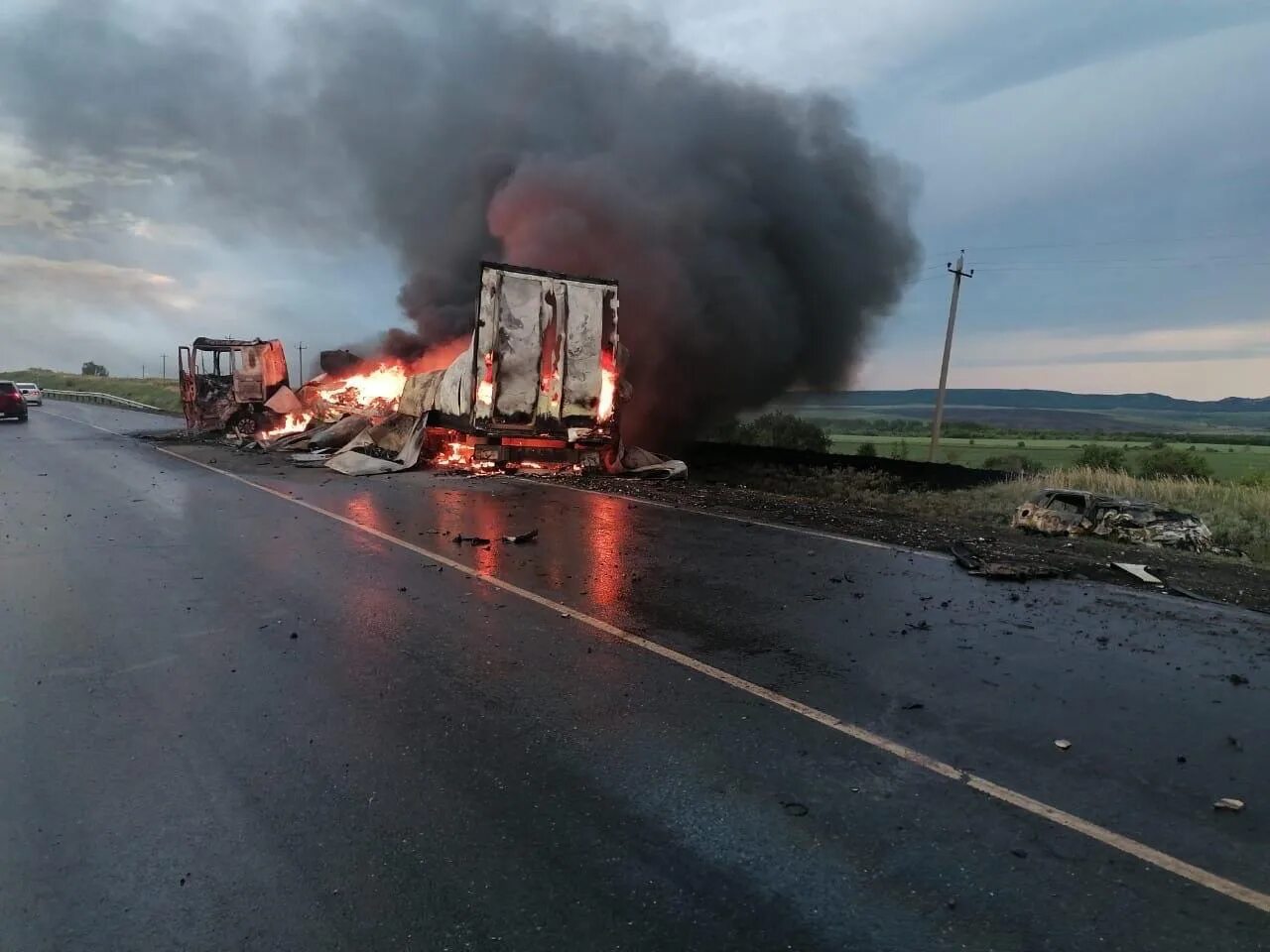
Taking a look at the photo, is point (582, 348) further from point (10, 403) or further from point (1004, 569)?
point (10, 403)

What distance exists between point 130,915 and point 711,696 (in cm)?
234

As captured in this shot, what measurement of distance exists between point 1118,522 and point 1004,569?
10.6ft

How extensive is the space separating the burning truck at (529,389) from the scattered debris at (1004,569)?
6820 millimetres

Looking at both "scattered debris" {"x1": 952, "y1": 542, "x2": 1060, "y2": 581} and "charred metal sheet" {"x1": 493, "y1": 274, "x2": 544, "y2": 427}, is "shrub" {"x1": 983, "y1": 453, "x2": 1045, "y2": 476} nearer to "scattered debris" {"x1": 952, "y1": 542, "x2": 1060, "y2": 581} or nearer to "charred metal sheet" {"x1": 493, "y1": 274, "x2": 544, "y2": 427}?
"charred metal sheet" {"x1": 493, "y1": 274, "x2": 544, "y2": 427}

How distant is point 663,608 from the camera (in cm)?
507

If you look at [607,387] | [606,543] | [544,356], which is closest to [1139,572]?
[606,543]

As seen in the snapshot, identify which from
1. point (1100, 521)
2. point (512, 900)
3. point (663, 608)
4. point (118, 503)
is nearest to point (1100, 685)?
point (663, 608)

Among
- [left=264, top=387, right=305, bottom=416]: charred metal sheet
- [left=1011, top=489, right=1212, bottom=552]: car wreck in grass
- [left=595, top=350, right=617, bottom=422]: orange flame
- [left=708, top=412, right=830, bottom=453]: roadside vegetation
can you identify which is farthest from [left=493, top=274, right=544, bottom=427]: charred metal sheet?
[left=708, top=412, right=830, bottom=453]: roadside vegetation

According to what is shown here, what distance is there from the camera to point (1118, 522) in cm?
835

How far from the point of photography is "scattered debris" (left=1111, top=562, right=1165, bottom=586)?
595 cm

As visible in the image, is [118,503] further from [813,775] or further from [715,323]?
[715,323]

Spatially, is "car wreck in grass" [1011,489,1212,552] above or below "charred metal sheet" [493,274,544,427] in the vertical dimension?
below

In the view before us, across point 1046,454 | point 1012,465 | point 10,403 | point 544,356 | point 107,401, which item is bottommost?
point 107,401

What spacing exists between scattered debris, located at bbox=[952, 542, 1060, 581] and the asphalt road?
303 mm
